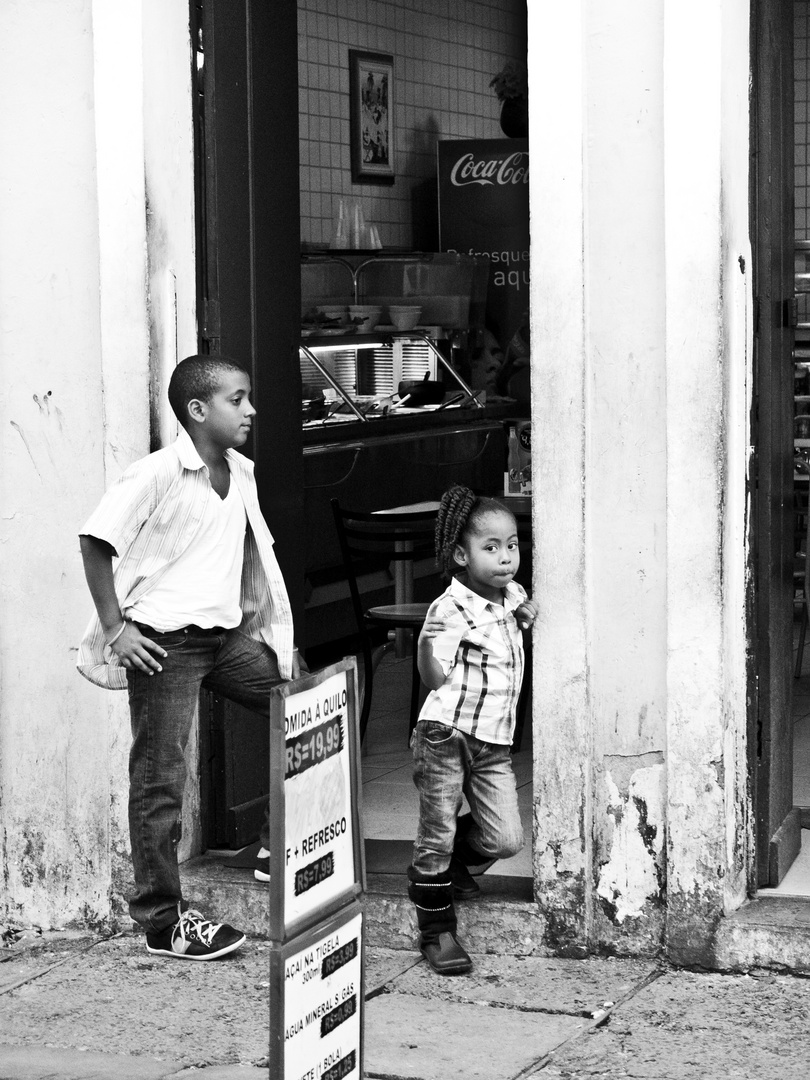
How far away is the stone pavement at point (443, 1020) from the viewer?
3932 millimetres

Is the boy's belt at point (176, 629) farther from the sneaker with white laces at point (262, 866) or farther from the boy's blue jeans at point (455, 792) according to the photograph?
the sneaker with white laces at point (262, 866)

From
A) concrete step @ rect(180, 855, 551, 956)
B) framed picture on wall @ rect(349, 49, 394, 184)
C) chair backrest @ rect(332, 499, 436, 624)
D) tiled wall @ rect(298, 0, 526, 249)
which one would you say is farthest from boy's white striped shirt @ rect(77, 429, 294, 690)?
framed picture on wall @ rect(349, 49, 394, 184)

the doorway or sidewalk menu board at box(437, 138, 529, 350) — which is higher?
sidewalk menu board at box(437, 138, 529, 350)

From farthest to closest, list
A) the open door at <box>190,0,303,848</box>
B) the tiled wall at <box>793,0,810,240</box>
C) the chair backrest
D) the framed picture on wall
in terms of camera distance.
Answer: the tiled wall at <box>793,0,810,240</box>
the framed picture on wall
the chair backrest
the open door at <box>190,0,303,848</box>

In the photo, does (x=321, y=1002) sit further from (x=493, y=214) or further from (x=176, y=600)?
(x=493, y=214)

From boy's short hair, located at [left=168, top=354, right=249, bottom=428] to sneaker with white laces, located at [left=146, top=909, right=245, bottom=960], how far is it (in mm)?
1473

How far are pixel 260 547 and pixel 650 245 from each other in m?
1.40

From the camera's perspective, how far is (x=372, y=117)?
39.3 feet

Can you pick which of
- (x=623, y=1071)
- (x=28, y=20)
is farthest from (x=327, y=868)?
(x=28, y=20)

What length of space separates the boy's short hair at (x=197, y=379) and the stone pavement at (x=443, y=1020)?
5.35 feet

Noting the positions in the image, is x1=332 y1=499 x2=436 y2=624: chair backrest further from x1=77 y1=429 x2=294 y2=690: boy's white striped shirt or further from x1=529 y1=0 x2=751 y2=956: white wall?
x1=529 y1=0 x2=751 y2=956: white wall

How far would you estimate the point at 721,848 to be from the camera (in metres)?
4.47

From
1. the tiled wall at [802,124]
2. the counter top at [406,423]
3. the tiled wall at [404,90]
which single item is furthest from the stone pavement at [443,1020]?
the tiled wall at [802,124]

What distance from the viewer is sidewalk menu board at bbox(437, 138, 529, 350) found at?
40.2 ft
